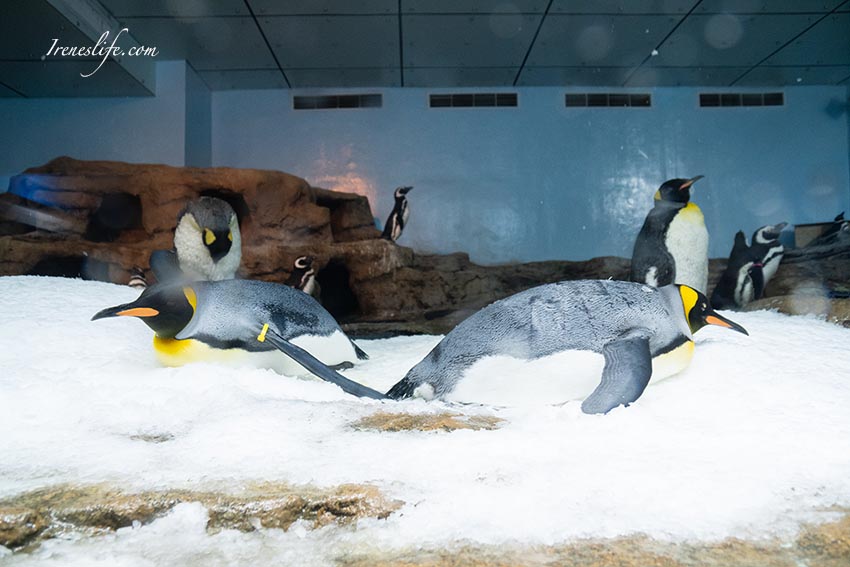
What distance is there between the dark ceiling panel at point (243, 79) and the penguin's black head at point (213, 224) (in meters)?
3.22

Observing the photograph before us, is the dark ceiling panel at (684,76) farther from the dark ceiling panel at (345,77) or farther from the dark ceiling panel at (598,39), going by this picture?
the dark ceiling panel at (345,77)

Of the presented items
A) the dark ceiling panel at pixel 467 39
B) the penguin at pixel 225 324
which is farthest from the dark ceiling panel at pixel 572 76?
the penguin at pixel 225 324

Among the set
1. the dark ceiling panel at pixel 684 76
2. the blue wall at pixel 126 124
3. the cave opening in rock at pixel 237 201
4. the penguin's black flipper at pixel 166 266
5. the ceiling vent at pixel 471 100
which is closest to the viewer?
the penguin's black flipper at pixel 166 266

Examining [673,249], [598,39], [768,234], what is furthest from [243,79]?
[768,234]

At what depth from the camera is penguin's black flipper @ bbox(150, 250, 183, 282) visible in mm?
3824

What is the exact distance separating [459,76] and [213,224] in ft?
13.1

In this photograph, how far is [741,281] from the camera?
18.4 ft

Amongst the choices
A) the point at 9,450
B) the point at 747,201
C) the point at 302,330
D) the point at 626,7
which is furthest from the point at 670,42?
the point at 9,450

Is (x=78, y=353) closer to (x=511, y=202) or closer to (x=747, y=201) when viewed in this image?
(x=511, y=202)

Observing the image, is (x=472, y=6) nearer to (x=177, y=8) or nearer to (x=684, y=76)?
(x=177, y=8)

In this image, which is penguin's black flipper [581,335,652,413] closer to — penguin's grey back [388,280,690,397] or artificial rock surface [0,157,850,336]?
penguin's grey back [388,280,690,397]

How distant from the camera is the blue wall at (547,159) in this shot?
7129 mm

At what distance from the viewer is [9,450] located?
1.19 m

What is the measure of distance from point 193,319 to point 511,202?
5694mm
